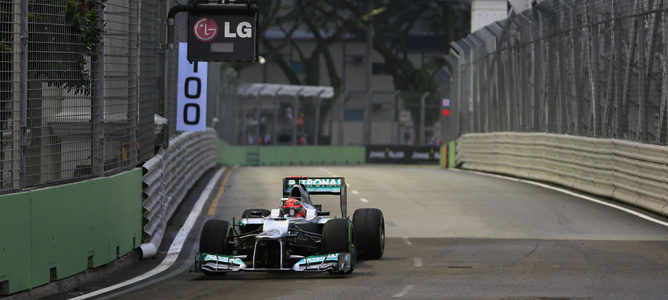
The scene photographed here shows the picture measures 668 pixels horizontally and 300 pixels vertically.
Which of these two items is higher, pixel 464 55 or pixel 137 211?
pixel 464 55

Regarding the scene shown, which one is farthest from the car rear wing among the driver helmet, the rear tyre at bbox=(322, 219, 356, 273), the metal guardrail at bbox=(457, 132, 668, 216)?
the metal guardrail at bbox=(457, 132, 668, 216)

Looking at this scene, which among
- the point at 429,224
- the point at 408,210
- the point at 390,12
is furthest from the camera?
the point at 390,12

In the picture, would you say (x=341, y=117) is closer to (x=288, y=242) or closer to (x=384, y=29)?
(x=384, y=29)

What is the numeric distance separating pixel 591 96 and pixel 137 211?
Answer: 12.7m

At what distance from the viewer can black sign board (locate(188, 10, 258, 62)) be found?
15.9m

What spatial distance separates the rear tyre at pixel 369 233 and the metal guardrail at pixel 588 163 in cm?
658

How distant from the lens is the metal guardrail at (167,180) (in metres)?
14.4

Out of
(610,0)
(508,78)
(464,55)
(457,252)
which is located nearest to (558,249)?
(457,252)

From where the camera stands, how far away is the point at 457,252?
14195 millimetres

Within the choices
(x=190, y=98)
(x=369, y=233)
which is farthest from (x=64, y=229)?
(x=190, y=98)

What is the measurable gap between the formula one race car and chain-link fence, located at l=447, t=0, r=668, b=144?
822 centimetres

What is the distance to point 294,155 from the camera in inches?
1973

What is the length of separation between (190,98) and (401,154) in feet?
114

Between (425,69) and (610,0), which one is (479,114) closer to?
(610,0)
